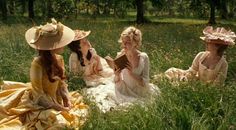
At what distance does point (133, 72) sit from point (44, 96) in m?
1.53

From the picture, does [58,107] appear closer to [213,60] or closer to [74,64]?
[74,64]

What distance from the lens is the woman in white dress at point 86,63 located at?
28.2ft

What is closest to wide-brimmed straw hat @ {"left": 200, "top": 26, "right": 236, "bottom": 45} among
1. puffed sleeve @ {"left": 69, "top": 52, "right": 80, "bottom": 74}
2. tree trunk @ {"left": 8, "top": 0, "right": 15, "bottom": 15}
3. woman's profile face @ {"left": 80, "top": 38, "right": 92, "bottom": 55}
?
woman's profile face @ {"left": 80, "top": 38, "right": 92, "bottom": 55}

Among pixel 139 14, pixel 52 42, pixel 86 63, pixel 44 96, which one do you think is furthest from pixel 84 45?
pixel 139 14

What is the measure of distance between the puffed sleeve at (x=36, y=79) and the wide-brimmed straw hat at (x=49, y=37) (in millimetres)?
215

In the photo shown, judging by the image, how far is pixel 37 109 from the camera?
247 inches

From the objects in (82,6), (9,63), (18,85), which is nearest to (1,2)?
(82,6)

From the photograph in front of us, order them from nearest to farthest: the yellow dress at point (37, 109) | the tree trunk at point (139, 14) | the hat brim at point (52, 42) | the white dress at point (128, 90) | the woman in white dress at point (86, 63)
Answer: the yellow dress at point (37, 109)
the hat brim at point (52, 42)
the white dress at point (128, 90)
the woman in white dress at point (86, 63)
the tree trunk at point (139, 14)

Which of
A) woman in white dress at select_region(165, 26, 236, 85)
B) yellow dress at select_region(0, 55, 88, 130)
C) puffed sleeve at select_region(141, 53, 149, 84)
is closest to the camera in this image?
yellow dress at select_region(0, 55, 88, 130)

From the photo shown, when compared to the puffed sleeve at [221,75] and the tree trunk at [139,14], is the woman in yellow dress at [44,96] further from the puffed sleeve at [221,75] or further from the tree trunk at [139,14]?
the tree trunk at [139,14]

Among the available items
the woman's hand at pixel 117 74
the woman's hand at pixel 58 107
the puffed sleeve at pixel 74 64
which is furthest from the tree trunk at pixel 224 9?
the woman's hand at pixel 58 107

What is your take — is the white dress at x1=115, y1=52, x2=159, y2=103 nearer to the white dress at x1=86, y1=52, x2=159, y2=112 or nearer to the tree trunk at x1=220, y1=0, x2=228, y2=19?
the white dress at x1=86, y1=52, x2=159, y2=112

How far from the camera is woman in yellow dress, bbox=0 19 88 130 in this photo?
621cm

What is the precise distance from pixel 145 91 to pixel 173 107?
1.28 metres
